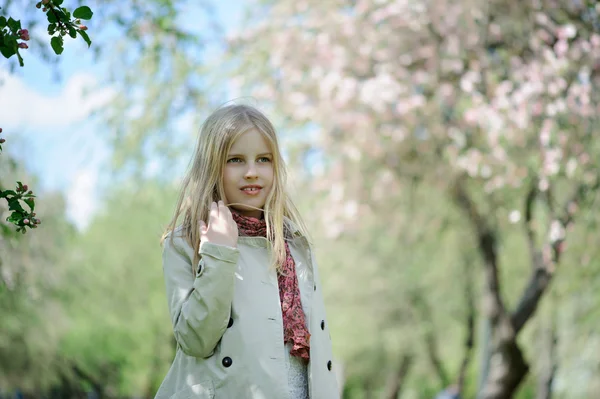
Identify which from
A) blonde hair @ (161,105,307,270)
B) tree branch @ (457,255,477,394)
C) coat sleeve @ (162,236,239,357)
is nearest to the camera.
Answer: coat sleeve @ (162,236,239,357)

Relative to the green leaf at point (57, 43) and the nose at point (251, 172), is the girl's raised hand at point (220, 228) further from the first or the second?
the green leaf at point (57, 43)

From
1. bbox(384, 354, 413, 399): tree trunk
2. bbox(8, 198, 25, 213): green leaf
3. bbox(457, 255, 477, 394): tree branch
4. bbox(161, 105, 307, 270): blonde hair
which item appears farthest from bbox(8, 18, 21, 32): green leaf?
bbox(384, 354, 413, 399): tree trunk

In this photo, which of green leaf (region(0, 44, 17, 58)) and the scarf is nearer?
green leaf (region(0, 44, 17, 58))

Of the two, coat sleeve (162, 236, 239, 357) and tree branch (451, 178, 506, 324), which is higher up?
tree branch (451, 178, 506, 324)

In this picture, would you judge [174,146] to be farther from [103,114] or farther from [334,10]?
[334,10]

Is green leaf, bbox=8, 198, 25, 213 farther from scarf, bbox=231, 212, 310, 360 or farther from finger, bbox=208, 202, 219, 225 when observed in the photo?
scarf, bbox=231, 212, 310, 360

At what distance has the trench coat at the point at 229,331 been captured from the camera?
8.25 feet

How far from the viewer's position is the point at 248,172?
2.78m

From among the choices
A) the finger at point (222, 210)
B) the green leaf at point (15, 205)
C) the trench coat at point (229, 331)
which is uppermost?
the finger at point (222, 210)

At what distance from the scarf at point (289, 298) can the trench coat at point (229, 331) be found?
1.3 inches

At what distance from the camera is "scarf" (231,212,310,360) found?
2635 millimetres

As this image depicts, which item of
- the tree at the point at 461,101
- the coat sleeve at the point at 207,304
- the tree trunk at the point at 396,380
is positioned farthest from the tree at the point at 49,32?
the tree trunk at the point at 396,380

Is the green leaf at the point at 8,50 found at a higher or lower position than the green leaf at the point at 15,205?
higher

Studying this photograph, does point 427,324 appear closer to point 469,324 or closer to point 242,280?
point 469,324
